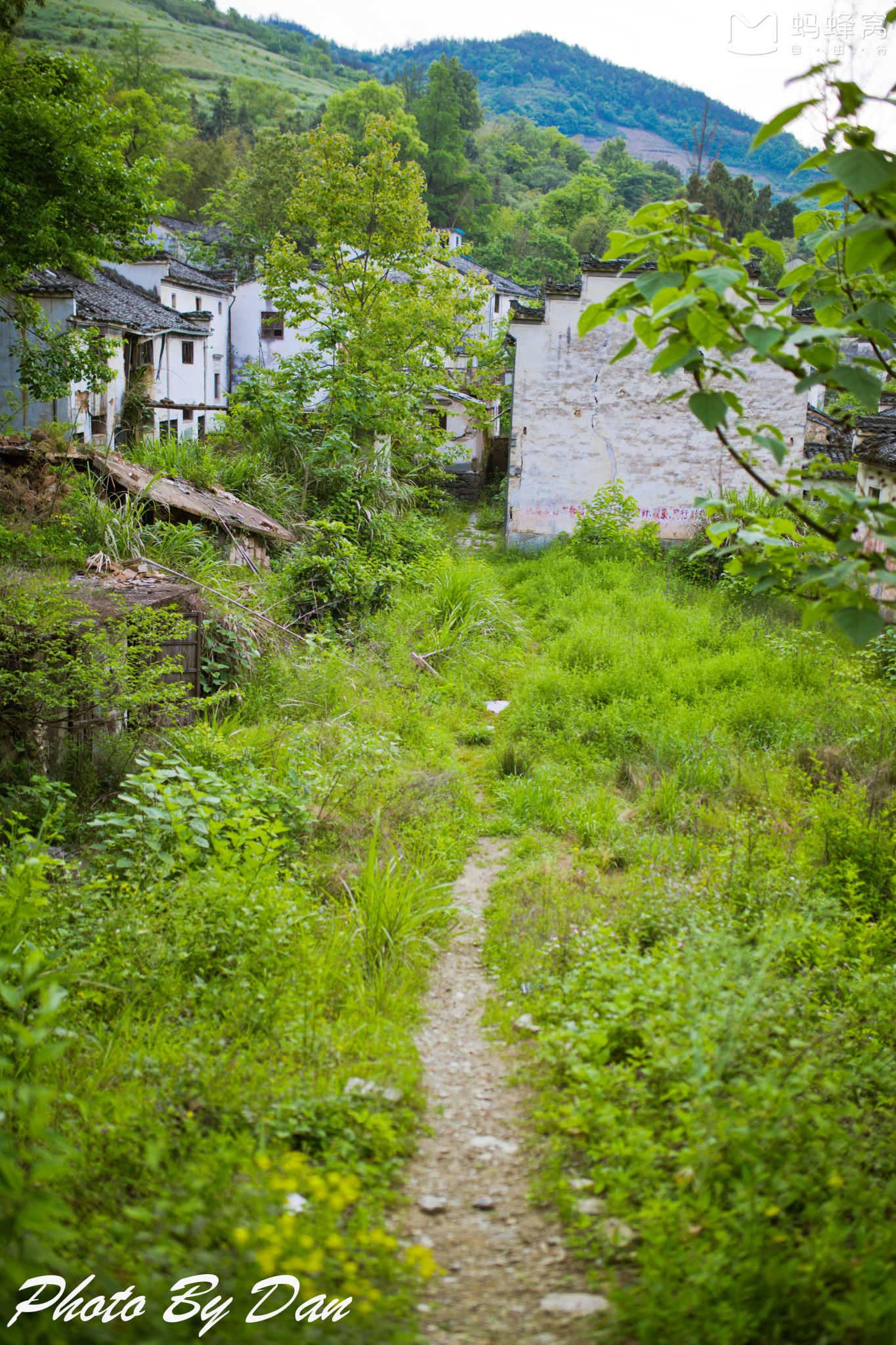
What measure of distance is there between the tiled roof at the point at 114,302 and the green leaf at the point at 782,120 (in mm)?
16949

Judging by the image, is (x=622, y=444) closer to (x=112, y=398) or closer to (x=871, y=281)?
(x=871, y=281)

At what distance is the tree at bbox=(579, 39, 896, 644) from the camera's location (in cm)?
223

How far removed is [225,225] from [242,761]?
143 feet

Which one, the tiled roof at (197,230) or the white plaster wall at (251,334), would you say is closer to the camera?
the white plaster wall at (251,334)

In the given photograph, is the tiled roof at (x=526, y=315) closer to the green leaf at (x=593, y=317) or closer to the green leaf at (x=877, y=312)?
the green leaf at (x=593, y=317)

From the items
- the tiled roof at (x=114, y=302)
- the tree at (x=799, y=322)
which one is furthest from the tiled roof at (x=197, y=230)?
the tree at (x=799, y=322)

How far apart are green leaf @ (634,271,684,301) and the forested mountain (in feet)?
520

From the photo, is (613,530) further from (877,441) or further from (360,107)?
(360,107)

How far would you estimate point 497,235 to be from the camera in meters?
55.0

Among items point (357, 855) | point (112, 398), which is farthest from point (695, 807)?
point (112, 398)

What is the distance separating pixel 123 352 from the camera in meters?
22.5

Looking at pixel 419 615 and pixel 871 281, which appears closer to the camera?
pixel 871 281

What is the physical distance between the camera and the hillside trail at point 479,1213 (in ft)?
7.54

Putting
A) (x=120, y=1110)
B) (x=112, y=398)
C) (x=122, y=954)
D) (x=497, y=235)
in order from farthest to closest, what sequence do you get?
(x=497, y=235)
(x=112, y=398)
(x=122, y=954)
(x=120, y=1110)
